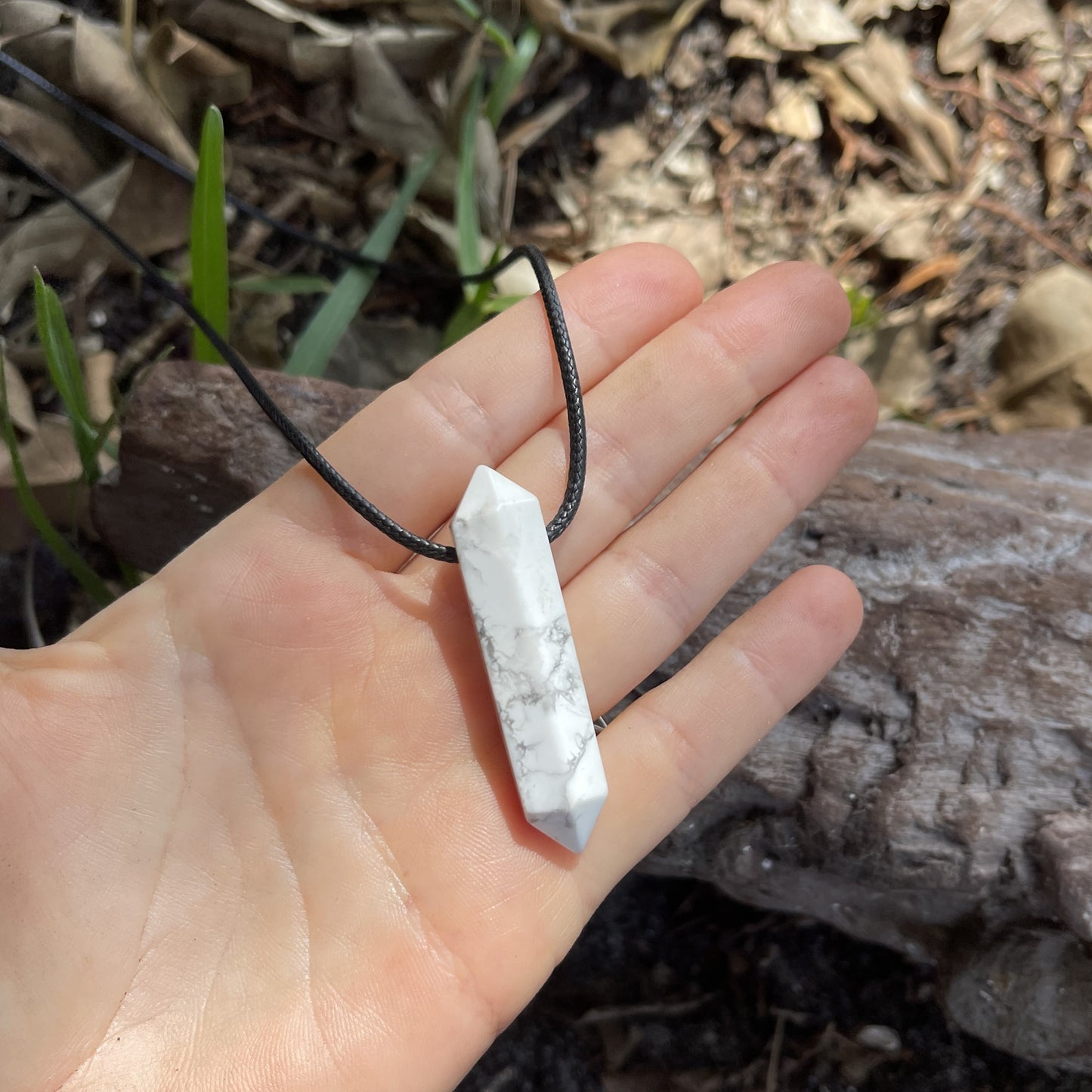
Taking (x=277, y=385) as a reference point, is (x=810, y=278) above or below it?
above

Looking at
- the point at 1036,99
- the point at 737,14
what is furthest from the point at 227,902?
the point at 1036,99

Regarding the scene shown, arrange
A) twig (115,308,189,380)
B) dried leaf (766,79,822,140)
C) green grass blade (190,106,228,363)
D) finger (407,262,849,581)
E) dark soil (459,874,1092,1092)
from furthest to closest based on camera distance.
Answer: dried leaf (766,79,822,140), twig (115,308,189,380), dark soil (459,874,1092,1092), green grass blade (190,106,228,363), finger (407,262,849,581)

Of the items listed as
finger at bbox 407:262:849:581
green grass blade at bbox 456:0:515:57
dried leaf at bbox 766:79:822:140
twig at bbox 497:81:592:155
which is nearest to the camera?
finger at bbox 407:262:849:581

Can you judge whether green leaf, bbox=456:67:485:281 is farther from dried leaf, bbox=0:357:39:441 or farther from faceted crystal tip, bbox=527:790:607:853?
faceted crystal tip, bbox=527:790:607:853

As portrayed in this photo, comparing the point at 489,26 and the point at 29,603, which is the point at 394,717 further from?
the point at 489,26

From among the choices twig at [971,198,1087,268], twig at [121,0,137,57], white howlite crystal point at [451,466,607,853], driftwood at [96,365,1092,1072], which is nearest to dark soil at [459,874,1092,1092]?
driftwood at [96,365,1092,1072]

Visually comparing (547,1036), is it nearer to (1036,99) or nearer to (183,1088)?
(183,1088)

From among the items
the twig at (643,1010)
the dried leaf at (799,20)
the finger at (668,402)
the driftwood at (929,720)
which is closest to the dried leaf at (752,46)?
the dried leaf at (799,20)
